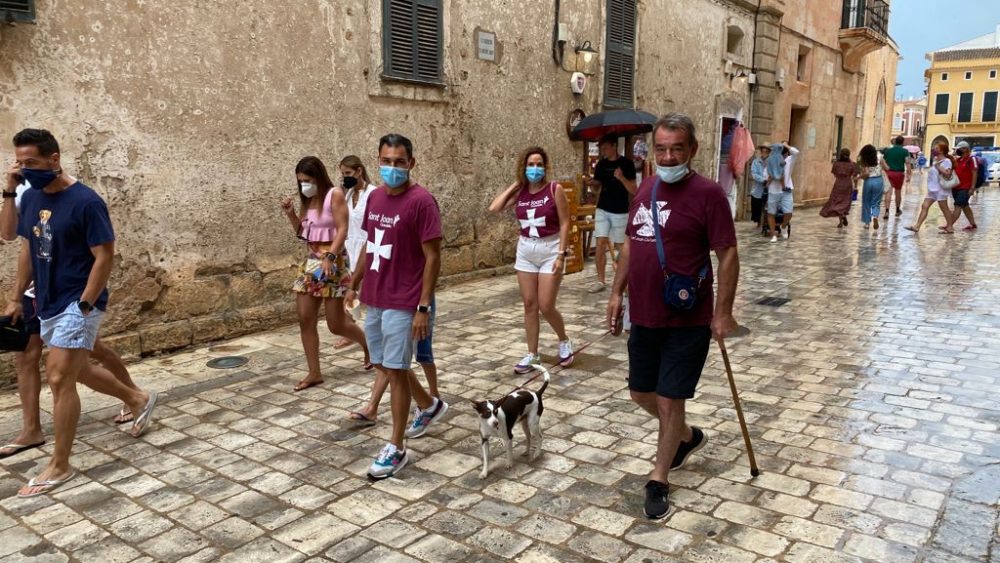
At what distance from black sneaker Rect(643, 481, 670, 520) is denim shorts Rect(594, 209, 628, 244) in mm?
5241

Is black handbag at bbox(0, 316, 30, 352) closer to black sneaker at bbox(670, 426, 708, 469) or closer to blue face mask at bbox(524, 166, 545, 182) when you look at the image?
blue face mask at bbox(524, 166, 545, 182)

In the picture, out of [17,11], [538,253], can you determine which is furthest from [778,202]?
[17,11]

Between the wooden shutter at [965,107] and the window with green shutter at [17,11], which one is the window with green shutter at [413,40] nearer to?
the window with green shutter at [17,11]

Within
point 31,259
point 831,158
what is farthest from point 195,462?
point 831,158

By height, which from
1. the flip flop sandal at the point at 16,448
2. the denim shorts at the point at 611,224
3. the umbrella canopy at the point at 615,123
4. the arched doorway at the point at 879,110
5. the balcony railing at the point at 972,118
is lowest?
the flip flop sandal at the point at 16,448

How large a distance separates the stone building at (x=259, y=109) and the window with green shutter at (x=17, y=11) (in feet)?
0.05

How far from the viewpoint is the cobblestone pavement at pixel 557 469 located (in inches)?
130

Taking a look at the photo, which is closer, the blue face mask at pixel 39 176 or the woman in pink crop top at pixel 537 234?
the blue face mask at pixel 39 176

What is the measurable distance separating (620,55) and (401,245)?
9323 mm

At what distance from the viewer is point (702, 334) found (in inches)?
138

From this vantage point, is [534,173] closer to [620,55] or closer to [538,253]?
[538,253]

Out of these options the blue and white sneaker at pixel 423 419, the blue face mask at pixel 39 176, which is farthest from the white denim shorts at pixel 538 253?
→ the blue face mask at pixel 39 176

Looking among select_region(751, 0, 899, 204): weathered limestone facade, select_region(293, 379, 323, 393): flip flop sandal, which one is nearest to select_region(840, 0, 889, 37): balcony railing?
select_region(751, 0, 899, 204): weathered limestone facade

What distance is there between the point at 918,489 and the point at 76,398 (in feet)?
14.5
